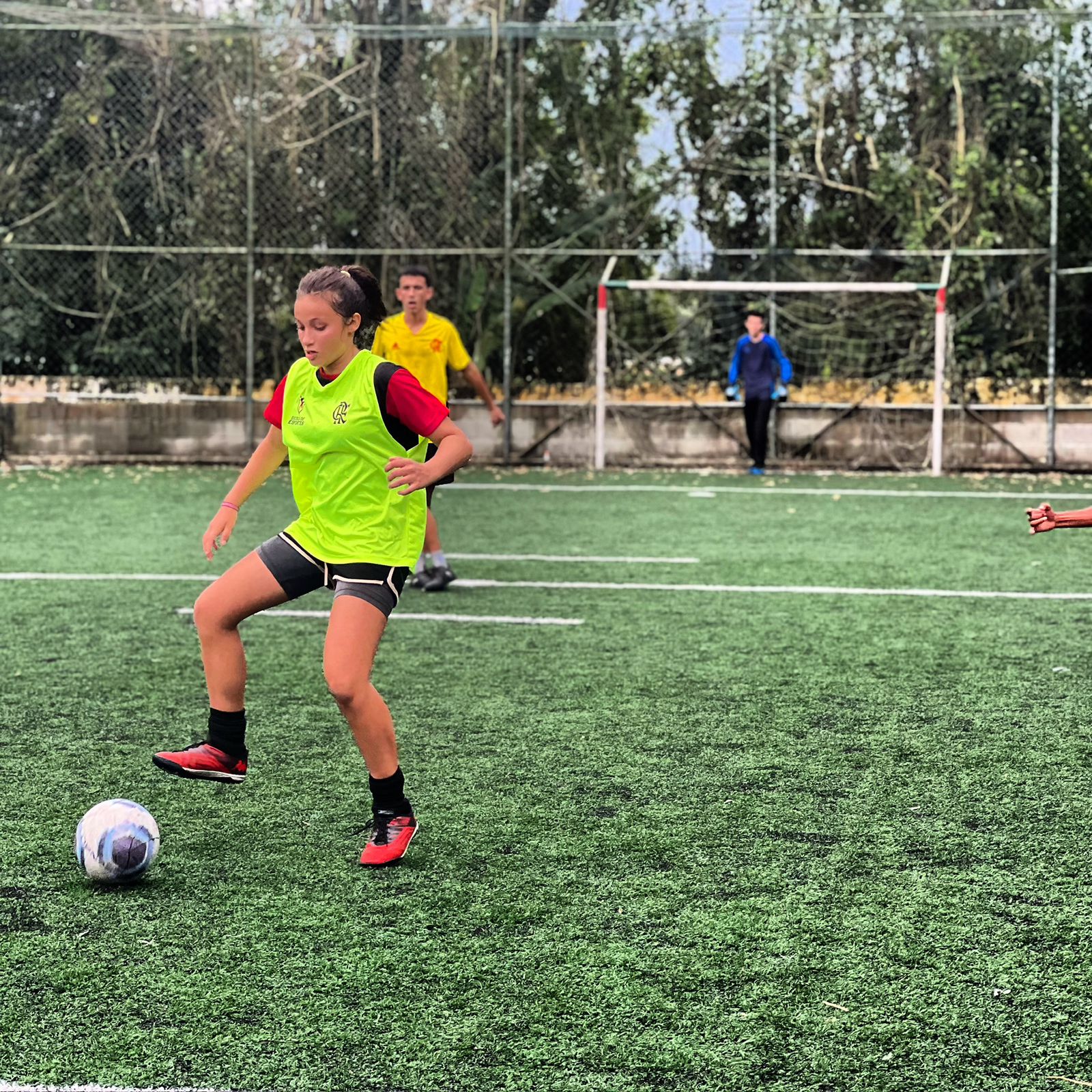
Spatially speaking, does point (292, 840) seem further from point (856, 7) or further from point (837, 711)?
point (856, 7)

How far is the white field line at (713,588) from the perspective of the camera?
931cm

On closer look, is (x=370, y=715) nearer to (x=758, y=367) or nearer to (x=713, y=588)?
(x=713, y=588)

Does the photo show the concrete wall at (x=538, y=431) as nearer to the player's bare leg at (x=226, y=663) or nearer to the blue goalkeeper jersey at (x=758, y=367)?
the blue goalkeeper jersey at (x=758, y=367)

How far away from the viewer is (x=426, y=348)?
Answer: 9.64 metres

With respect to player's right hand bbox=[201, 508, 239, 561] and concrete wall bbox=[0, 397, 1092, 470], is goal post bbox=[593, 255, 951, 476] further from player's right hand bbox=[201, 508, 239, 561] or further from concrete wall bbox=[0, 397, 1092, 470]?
player's right hand bbox=[201, 508, 239, 561]

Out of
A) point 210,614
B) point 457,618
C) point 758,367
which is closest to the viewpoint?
point 210,614

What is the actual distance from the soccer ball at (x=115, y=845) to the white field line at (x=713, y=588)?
18.2 feet

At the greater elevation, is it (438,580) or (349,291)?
(349,291)

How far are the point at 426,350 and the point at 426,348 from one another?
1 centimetres

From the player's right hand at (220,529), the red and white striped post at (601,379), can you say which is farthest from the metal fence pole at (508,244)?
the player's right hand at (220,529)

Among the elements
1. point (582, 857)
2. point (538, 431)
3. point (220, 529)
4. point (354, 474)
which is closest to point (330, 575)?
point (354, 474)

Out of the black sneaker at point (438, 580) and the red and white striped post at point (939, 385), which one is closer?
the black sneaker at point (438, 580)

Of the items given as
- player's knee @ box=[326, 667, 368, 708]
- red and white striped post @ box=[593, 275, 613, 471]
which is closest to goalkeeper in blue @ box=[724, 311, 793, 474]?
red and white striped post @ box=[593, 275, 613, 471]

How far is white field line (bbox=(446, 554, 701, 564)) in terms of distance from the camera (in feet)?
35.6
